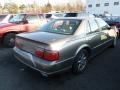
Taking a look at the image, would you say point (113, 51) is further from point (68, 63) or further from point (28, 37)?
point (28, 37)

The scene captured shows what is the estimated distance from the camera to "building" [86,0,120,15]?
170 feet

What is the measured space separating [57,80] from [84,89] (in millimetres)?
760

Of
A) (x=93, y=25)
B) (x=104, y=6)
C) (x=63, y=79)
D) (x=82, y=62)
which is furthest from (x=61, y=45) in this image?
(x=104, y=6)

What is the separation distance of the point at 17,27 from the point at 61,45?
4.59 metres

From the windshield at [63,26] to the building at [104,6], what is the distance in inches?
1936

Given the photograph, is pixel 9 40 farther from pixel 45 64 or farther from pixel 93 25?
pixel 45 64

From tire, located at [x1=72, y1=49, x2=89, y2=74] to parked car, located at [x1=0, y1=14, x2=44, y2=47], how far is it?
4.14 metres

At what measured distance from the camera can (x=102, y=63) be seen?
5.64 m

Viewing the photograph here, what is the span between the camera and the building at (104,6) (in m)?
51.9

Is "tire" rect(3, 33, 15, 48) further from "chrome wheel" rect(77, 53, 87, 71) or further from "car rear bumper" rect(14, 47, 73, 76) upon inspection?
"chrome wheel" rect(77, 53, 87, 71)

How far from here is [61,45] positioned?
12.9 feet

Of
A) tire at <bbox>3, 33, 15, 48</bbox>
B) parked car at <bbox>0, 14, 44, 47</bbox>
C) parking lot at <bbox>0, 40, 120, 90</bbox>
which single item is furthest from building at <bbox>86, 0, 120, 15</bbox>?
parking lot at <bbox>0, 40, 120, 90</bbox>

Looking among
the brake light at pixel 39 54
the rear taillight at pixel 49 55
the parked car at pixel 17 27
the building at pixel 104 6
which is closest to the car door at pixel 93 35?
the rear taillight at pixel 49 55

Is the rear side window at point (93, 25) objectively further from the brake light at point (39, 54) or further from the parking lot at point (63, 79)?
the brake light at point (39, 54)
